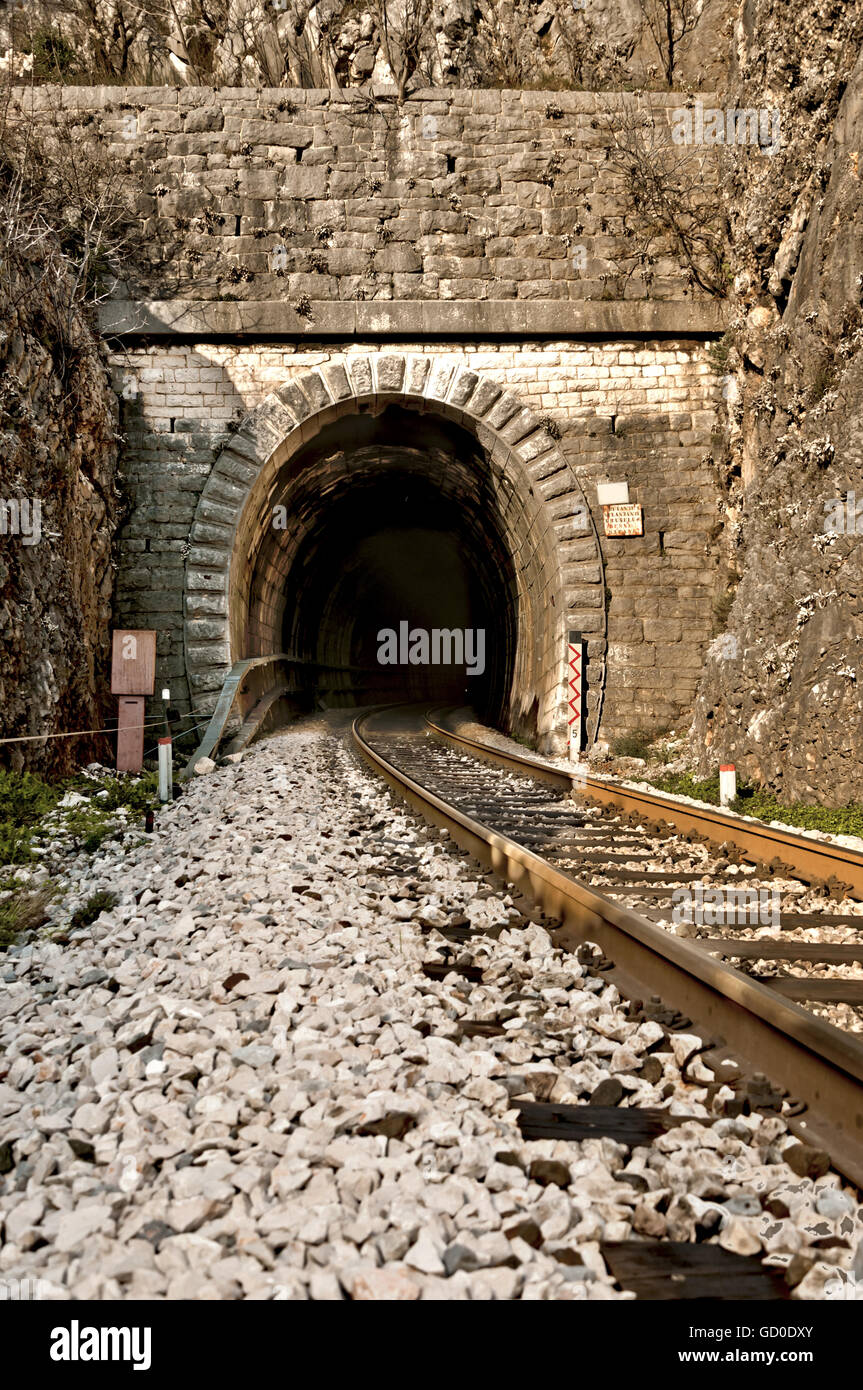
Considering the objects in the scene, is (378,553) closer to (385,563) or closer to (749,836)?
(385,563)

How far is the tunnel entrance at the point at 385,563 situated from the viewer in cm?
1352

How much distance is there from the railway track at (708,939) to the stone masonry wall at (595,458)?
15.8 ft

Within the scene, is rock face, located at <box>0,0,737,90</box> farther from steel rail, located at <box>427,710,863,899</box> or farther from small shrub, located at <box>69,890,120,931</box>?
small shrub, located at <box>69,890,120,931</box>

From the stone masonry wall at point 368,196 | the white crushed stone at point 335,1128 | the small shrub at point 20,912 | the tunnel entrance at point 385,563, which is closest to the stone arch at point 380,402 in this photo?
the tunnel entrance at point 385,563

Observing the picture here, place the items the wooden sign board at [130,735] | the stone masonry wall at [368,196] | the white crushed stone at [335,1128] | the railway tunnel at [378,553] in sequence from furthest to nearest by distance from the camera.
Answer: the railway tunnel at [378,553] → the stone masonry wall at [368,196] → the wooden sign board at [130,735] → the white crushed stone at [335,1128]

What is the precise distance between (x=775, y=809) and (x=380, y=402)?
830 centimetres

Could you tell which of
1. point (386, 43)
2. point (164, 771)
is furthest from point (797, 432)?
point (386, 43)

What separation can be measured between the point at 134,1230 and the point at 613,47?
15708 millimetres

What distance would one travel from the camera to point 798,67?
33.2ft

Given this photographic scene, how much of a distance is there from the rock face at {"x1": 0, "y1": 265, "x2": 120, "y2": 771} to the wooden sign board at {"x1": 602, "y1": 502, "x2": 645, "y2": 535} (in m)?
6.88

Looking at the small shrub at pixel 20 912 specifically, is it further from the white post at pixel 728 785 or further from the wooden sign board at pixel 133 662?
the white post at pixel 728 785

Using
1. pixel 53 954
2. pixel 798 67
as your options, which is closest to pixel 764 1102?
pixel 53 954

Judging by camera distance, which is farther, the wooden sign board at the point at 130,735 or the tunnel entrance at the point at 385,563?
the tunnel entrance at the point at 385,563

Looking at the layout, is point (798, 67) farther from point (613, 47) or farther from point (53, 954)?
point (53, 954)
